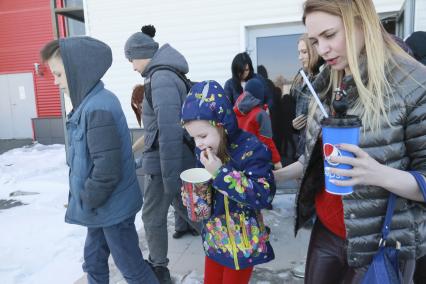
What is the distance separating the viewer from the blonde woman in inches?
50.3

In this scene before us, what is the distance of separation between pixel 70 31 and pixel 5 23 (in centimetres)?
504

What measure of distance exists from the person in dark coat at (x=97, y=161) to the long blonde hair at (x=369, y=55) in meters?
1.57

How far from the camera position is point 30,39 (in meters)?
13.3

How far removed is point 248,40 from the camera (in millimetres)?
5637

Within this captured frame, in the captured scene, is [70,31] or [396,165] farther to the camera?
[70,31]

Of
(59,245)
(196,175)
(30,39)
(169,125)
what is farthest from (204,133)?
(30,39)

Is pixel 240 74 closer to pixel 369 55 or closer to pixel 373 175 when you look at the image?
pixel 369 55

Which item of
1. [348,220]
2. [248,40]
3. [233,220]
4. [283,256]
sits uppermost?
[248,40]

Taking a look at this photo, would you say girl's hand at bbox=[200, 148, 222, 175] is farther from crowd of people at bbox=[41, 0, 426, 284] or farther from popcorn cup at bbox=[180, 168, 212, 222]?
popcorn cup at bbox=[180, 168, 212, 222]

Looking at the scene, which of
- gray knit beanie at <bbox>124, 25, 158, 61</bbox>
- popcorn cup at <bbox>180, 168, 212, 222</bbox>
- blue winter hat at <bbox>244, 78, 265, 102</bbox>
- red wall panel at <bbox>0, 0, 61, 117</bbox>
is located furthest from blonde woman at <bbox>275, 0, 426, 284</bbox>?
red wall panel at <bbox>0, 0, 61, 117</bbox>

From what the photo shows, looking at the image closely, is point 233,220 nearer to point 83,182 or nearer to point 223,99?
point 223,99

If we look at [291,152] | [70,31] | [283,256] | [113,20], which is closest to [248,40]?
[291,152]

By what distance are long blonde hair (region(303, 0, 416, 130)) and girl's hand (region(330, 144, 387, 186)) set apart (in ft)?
0.67

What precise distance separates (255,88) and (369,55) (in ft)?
8.84
